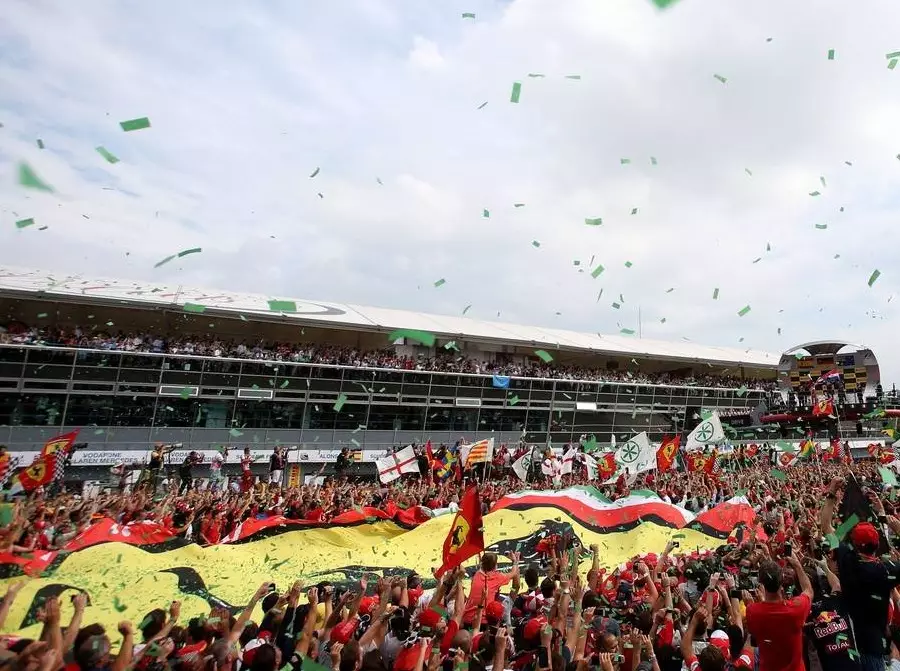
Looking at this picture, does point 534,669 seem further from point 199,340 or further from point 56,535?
point 199,340

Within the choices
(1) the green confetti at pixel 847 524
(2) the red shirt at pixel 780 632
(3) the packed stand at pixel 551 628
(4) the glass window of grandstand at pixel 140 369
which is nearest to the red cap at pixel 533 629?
(3) the packed stand at pixel 551 628

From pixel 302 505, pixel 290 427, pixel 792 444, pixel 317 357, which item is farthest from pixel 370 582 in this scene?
pixel 792 444

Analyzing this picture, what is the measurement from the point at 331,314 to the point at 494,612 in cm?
2409

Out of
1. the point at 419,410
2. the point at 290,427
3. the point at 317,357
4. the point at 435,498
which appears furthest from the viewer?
the point at 419,410

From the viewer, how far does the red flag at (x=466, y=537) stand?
574cm

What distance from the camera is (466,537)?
583cm

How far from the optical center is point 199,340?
25.0 metres

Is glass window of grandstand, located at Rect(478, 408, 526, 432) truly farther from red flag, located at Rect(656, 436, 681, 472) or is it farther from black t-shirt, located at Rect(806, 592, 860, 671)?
black t-shirt, located at Rect(806, 592, 860, 671)

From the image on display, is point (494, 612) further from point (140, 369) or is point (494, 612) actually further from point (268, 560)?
point (140, 369)

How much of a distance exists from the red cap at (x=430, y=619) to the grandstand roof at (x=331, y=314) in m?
20.7

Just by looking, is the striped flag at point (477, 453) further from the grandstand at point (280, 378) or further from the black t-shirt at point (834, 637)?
the black t-shirt at point (834, 637)

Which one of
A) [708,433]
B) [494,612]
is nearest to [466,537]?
[494,612]

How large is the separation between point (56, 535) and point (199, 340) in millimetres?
18235

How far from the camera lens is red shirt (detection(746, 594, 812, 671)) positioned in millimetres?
3590
